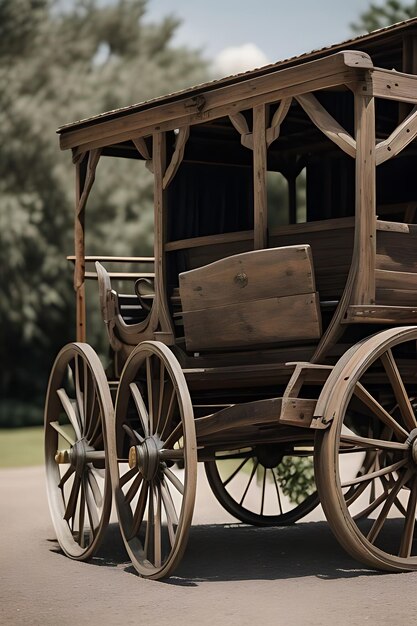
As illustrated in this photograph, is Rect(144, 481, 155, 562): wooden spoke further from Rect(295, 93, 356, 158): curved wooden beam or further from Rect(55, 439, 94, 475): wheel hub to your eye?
Rect(295, 93, 356, 158): curved wooden beam

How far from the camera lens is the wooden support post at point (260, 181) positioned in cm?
867

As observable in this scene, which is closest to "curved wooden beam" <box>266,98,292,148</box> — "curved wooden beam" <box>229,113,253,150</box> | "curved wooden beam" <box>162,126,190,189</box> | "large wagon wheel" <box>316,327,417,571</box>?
"curved wooden beam" <box>229,113,253,150</box>

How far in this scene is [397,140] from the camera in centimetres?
816

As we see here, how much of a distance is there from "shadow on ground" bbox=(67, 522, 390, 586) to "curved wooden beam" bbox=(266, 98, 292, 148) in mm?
3054

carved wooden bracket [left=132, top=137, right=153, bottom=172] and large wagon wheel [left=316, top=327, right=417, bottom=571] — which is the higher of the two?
carved wooden bracket [left=132, top=137, right=153, bottom=172]

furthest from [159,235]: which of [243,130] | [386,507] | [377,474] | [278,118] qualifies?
[386,507]

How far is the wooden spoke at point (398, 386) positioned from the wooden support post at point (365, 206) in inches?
16.7

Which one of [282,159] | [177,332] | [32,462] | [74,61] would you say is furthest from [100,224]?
[177,332]

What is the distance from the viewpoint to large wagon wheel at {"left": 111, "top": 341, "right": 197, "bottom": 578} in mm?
8070

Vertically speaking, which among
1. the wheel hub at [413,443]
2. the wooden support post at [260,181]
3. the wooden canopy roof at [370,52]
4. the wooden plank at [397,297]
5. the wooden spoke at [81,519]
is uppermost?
the wooden canopy roof at [370,52]

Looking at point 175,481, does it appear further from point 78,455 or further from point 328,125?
point 328,125

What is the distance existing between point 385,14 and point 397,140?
21.8 meters

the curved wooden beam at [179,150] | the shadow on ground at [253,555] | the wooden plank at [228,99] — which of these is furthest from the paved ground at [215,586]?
the wooden plank at [228,99]

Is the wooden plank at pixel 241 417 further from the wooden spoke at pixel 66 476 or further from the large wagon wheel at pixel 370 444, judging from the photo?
the wooden spoke at pixel 66 476
